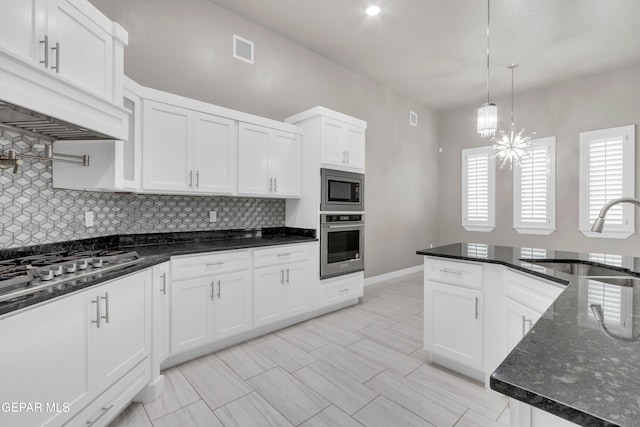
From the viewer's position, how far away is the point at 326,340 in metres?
2.89

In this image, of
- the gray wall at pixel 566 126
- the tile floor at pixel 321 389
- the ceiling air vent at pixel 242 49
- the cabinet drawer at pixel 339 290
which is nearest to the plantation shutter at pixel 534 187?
the gray wall at pixel 566 126

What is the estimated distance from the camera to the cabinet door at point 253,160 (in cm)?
305

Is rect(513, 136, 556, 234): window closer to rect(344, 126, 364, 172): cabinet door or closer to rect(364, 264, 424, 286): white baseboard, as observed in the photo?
rect(364, 264, 424, 286): white baseboard

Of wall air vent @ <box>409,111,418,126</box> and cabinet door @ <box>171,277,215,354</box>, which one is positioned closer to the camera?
cabinet door @ <box>171,277,215,354</box>

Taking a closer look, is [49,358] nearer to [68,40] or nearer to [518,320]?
[68,40]

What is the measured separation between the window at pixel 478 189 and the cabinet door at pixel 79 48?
6.00m

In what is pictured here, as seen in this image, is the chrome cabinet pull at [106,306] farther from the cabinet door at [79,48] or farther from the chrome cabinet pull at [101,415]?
the cabinet door at [79,48]

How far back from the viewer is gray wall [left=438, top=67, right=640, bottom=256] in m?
4.51

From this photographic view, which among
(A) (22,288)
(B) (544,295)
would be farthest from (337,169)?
(A) (22,288)

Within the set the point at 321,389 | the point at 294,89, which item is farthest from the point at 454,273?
the point at 294,89

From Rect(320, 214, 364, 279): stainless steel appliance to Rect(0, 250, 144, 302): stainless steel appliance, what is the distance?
78.9 inches

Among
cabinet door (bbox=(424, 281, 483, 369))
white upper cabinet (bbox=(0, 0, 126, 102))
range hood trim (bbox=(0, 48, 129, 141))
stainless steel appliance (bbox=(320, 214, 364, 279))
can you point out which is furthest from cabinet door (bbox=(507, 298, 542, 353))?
white upper cabinet (bbox=(0, 0, 126, 102))

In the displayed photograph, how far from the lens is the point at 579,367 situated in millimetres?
583

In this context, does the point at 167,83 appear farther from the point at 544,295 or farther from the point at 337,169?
the point at 544,295
